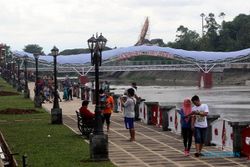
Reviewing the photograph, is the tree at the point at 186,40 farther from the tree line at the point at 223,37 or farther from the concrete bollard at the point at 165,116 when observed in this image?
the concrete bollard at the point at 165,116

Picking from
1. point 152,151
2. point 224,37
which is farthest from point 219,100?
point 224,37

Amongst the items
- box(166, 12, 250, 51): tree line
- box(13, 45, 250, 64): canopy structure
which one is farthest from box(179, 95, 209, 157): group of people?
box(166, 12, 250, 51): tree line

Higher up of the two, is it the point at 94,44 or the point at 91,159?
the point at 94,44

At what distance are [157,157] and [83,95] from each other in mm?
26670

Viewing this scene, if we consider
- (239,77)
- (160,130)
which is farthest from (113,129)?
(239,77)

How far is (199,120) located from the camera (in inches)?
531

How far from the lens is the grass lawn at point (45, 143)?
513 inches

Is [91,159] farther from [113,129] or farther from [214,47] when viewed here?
[214,47]

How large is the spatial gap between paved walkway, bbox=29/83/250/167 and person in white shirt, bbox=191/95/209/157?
0.36m

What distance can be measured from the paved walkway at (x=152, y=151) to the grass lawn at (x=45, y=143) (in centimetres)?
72

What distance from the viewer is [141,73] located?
148000 mm

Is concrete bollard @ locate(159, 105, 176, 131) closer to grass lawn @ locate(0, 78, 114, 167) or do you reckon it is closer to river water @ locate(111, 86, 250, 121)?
grass lawn @ locate(0, 78, 114, 167)

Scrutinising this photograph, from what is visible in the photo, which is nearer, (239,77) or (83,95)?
(83,95)

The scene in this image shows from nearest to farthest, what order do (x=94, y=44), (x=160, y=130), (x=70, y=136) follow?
(x=94, y=44) → (x=70, y=136) → (x=160, y=130)
